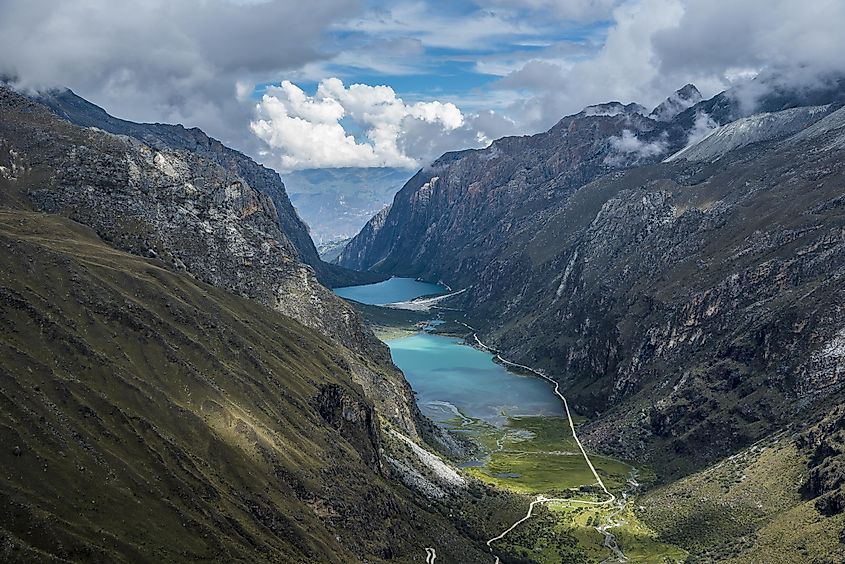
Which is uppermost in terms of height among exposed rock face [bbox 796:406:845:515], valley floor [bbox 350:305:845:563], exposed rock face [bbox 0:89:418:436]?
exposed rock face [bbox 0:89:418:436]

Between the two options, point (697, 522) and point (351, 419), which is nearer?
point (351, 419)

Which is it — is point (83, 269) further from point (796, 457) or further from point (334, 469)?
point (796, 457)

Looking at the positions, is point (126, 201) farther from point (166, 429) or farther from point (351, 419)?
point (166, 429)

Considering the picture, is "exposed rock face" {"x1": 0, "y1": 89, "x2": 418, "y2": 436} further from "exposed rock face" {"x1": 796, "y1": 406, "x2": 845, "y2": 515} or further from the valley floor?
"exposed rock face" {"x1": 796, "y1": 406, "x2": 845, "y2": 515}

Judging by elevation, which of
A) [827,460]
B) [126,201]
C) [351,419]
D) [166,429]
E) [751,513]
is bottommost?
[751,513]

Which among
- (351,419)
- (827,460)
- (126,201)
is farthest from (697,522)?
(126,201)

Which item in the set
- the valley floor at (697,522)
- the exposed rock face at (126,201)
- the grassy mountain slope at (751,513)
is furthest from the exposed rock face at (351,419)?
the grassy mountain slope at (751,513)

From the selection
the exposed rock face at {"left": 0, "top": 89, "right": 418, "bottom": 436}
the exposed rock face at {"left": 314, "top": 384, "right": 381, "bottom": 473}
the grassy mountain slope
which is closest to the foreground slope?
the exposed rock face at {"left": 314, "top": 384, "right": 381, "bottom": 473}

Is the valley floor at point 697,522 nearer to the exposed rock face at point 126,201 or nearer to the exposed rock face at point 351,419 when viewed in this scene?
the exposed rock face at point 351,419

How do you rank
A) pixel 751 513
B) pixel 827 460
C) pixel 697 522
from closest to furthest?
pixel 827 460 → pixel 751 513 → pixel 697 522
